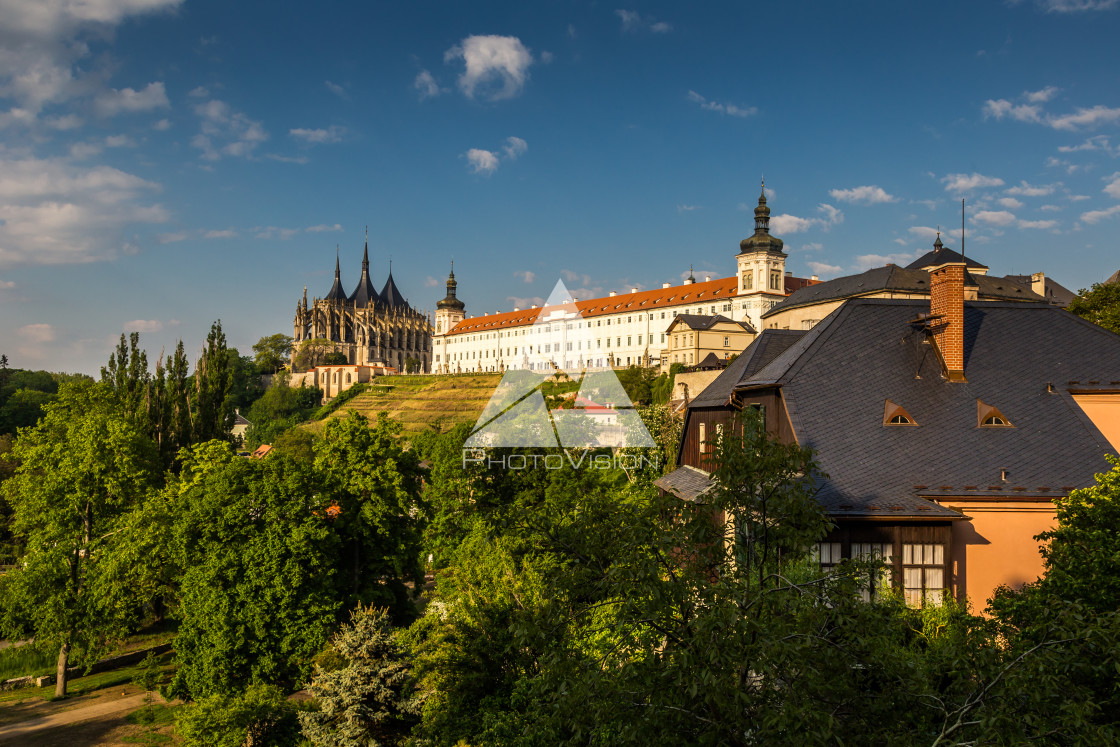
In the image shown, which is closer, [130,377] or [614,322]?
[130,377]

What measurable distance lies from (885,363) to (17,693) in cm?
2960

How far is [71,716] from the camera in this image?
22.4 metres

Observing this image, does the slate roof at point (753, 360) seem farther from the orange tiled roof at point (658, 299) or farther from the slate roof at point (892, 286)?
the orange tiled roof at point (658, 299)

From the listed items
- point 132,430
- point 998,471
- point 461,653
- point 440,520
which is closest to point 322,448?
point 440,520

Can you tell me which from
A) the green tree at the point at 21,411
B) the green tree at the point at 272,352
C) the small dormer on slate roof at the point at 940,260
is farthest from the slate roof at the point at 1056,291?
the green tree at the point at 272,352

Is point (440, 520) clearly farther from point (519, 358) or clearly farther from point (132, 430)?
point (519, 358)

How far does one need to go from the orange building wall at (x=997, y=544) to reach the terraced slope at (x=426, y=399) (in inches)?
3247

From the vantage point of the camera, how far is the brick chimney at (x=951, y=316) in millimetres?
15219

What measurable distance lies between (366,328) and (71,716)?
499 ft

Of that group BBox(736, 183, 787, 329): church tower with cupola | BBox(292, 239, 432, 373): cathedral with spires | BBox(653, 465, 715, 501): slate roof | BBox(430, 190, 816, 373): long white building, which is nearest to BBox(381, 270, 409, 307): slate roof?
BBox(292, 239, 432, 373): cathedral with spires

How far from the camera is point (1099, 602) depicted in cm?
837

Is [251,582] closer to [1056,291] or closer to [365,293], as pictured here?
[1056,291]

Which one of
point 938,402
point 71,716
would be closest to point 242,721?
point 71,716

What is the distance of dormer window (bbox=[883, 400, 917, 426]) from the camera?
14609mm
